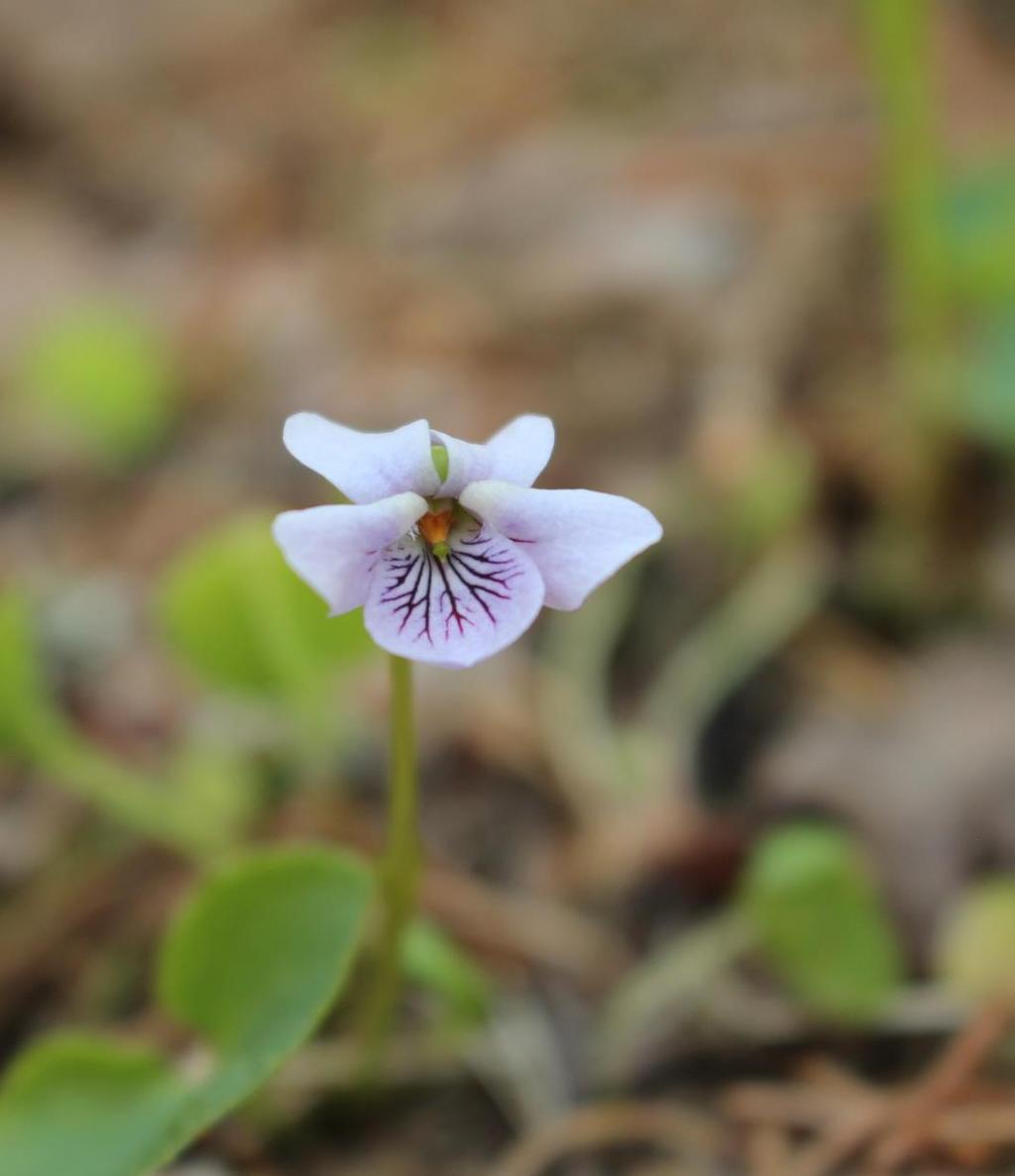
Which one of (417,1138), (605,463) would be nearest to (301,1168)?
(417,1138)

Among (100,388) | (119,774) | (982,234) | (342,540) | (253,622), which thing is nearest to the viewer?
(342,540)

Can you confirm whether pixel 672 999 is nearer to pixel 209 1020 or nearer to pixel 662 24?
pixel 209 1020

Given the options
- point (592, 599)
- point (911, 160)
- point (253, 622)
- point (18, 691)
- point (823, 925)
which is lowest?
point (823, 925)

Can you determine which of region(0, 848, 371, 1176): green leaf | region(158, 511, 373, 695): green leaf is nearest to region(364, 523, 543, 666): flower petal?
region(0, 848, 371, 1176): green leaf

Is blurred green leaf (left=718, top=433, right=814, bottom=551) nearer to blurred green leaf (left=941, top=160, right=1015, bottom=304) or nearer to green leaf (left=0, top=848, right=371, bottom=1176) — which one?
blurred green leaf (left=941, top=160, right=1015, bottom=304)

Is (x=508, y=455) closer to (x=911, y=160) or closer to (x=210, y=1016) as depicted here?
(x=210, y=1016)

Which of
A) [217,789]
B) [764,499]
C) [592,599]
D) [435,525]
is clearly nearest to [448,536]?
[435,525]

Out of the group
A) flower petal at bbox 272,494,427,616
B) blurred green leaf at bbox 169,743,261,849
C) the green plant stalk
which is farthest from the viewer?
the green plant stalk
